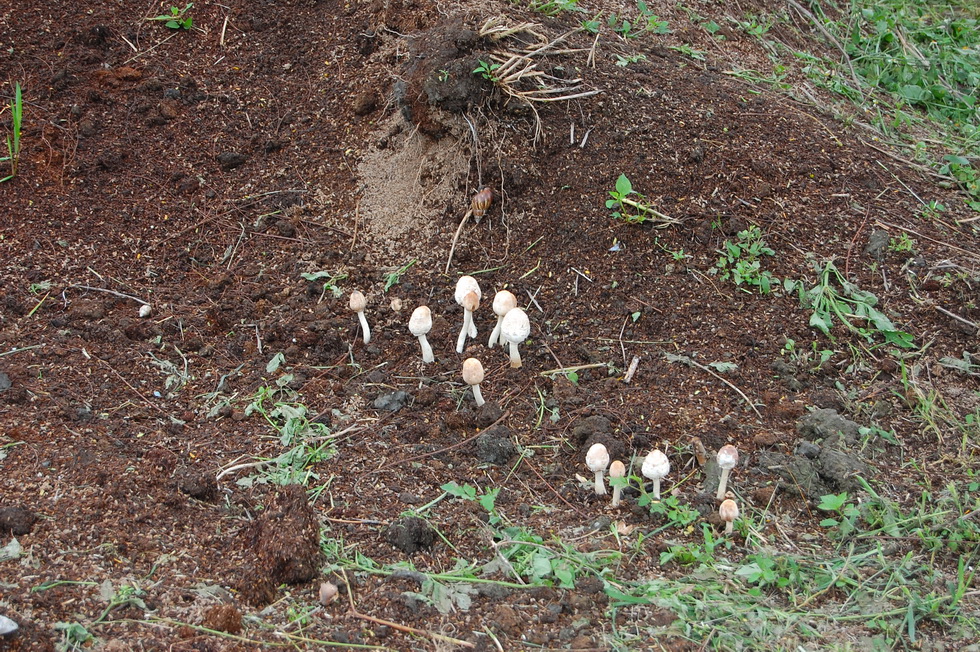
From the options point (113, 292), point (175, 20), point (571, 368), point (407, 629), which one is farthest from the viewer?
point (175, 20)

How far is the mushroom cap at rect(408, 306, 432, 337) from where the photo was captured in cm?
353

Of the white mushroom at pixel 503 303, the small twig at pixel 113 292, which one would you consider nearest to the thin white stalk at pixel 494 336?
the white mushroom at pixel 503 303

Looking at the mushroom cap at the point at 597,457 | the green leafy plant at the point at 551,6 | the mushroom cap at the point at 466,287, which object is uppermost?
the green leafy plant at the point at 551,6

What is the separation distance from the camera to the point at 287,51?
4.86 meters

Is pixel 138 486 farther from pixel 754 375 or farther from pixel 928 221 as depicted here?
pixel 928 221

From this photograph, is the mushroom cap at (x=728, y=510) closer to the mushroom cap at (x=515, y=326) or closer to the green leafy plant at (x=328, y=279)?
the mushroom cap at (x=515, y=326)

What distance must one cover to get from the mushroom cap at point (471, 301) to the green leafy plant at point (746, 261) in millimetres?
1245

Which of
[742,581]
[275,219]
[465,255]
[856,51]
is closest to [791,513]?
[742,581]

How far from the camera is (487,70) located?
3994mm

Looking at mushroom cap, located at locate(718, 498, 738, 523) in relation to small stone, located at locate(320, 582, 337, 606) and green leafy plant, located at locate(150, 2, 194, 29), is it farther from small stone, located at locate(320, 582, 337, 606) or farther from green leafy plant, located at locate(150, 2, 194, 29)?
green leafy plant, located at locate(150, 2, 194, 29)

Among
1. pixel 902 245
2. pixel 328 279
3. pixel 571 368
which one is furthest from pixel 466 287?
pixel 902 245

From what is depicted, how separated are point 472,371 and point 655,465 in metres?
0.85

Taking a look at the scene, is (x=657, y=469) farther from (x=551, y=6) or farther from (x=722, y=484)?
(x=551, y=6)

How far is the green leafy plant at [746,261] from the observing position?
3.99 m
